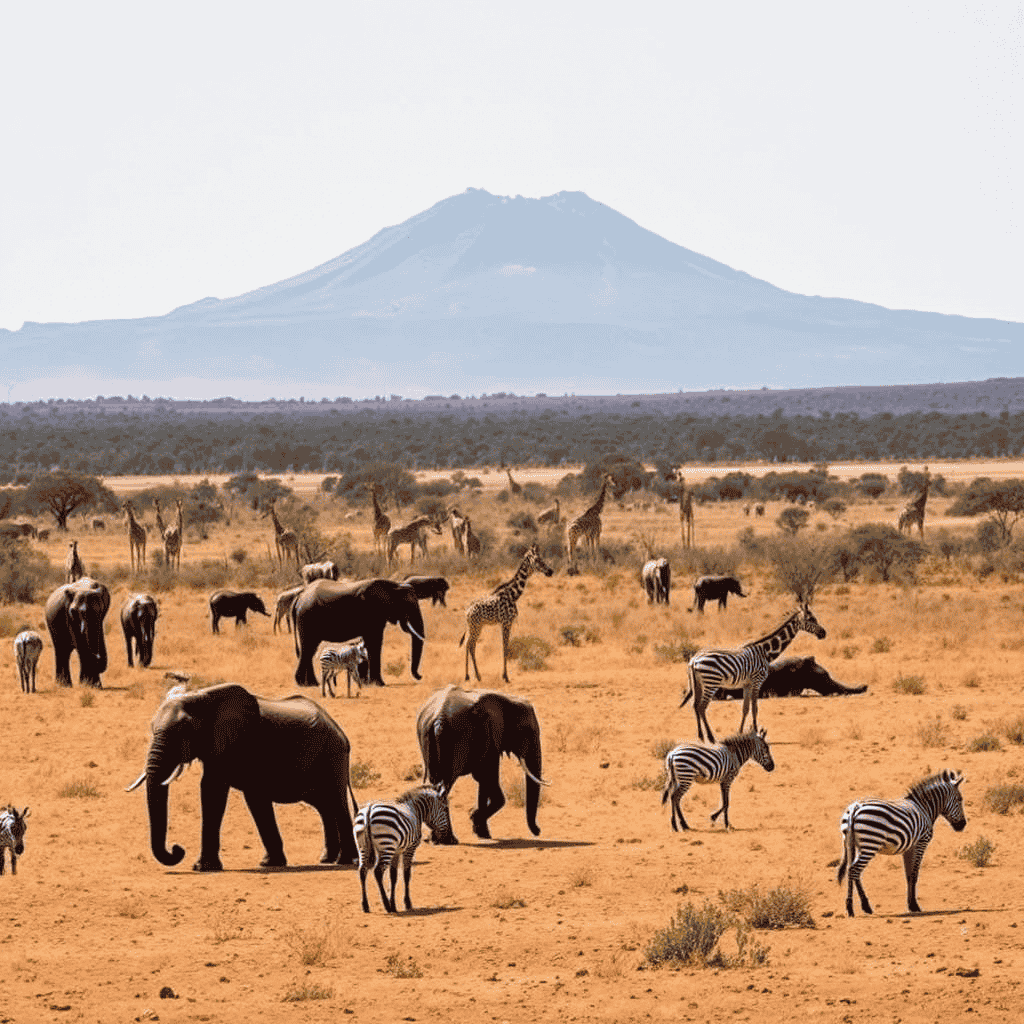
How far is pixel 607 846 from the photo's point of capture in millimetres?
15859

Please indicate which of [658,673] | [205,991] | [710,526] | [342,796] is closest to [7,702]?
[658,673]

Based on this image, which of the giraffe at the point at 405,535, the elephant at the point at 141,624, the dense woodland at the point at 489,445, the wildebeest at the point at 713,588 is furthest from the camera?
the dense woodland at the point at 489,445

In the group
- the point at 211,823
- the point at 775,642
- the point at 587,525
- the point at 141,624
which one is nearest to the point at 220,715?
the point at 211,823

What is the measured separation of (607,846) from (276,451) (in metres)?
101

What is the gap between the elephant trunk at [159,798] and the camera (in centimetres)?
1472

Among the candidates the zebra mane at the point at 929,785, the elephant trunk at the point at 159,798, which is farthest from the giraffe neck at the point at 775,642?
the elephant trunk at the point at 159,798

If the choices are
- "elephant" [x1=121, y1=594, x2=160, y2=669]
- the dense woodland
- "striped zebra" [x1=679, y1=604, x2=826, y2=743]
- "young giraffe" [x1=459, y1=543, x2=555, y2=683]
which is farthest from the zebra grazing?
the dense woodland

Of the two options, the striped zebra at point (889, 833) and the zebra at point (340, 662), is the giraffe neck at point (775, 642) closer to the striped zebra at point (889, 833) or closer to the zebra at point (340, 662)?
the zebra at point (340, 662)

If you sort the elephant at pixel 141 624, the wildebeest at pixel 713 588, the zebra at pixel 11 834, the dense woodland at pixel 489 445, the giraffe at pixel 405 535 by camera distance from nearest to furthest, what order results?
the zebra at pixel 11 834 < the elephant at pixel 141 624 < the wildebeest at pixel 713 588 < the giraffe at pixel 405 535 < the dense woodland at pixel 489 445

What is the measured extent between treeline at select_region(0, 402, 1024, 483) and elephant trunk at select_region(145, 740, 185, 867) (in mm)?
81674

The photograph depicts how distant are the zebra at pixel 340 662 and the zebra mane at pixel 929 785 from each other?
12115 millimetres

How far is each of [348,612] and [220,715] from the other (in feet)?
34.4

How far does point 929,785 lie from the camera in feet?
44.5

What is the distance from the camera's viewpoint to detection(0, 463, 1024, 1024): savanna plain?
11.5m
